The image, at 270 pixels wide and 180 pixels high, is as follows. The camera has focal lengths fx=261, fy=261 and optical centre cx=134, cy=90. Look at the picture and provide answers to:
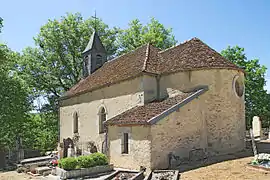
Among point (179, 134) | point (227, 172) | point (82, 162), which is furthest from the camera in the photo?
point (82, 162)

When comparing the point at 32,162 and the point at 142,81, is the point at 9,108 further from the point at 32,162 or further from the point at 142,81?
the point at 142,81

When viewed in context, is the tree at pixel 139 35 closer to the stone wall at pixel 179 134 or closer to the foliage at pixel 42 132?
the foliage at pixel 42 132

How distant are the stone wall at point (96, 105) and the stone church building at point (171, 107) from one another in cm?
7

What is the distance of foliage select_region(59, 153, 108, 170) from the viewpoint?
13914 millimetres

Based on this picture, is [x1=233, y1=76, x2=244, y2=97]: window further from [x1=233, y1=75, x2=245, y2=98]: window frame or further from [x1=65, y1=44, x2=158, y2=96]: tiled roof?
[x1=65, y1=44, x2=158, y2=96]: tiled roof

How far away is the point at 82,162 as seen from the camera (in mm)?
14109

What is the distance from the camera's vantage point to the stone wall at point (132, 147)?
12859mm

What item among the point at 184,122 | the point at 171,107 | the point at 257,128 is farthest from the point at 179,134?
the point at 257,128

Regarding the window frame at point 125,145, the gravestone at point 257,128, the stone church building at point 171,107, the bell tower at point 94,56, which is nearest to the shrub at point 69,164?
the stone church building at point 171,107

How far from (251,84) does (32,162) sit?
2418cm

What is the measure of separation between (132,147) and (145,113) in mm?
1906

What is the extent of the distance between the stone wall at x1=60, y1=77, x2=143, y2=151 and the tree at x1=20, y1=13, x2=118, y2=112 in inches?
299

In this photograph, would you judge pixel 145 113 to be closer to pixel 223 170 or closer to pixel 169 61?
pixel 223 170

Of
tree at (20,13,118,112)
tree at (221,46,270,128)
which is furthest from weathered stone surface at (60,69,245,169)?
tree at (20,13,118,112)
